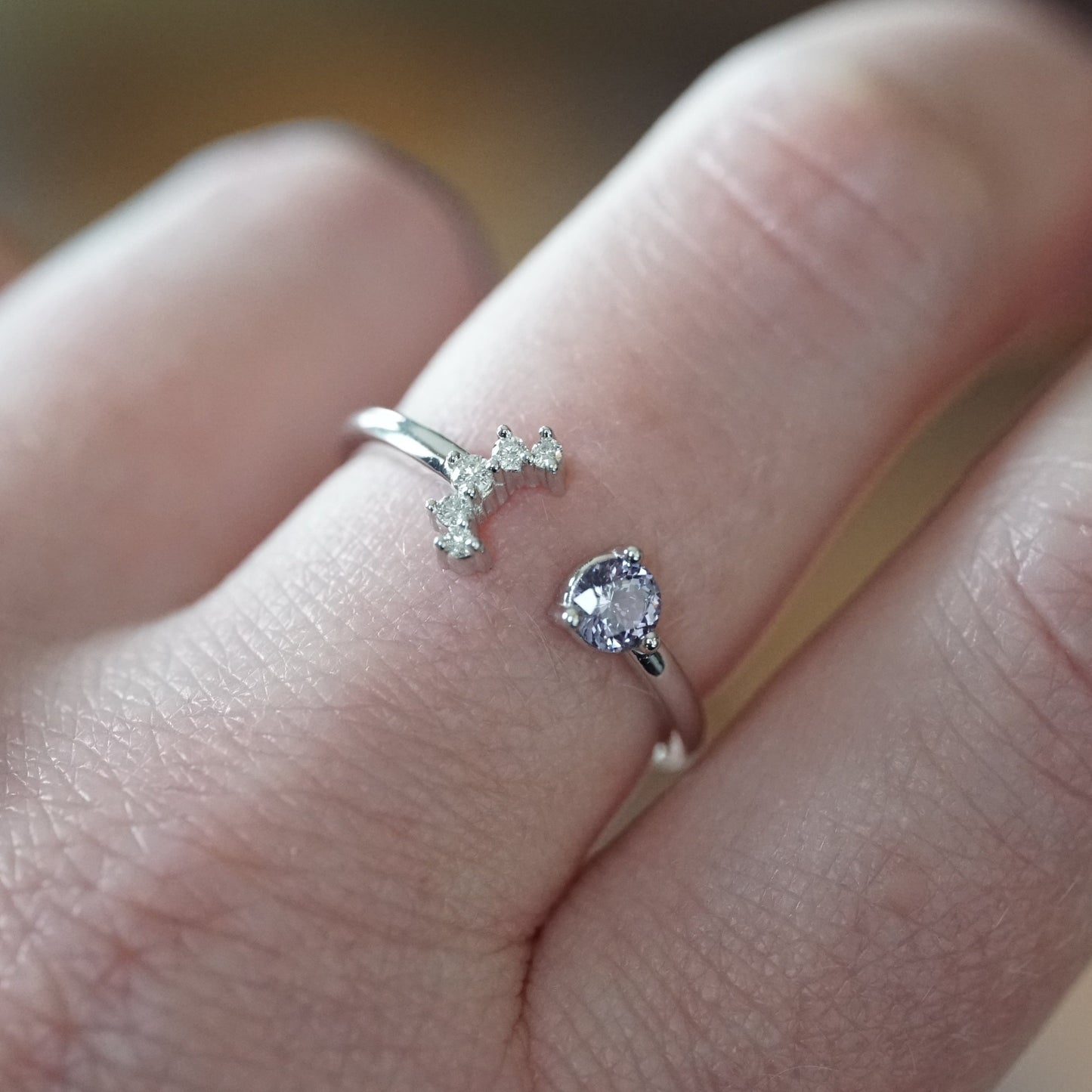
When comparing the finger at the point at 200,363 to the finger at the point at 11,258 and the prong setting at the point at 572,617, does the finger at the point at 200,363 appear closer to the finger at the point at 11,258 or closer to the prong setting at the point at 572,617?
the prong setting at the point at 572,617

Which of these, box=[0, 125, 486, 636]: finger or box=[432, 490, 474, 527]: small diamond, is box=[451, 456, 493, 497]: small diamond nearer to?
box=[432, 490, 474, 527]: small diamond

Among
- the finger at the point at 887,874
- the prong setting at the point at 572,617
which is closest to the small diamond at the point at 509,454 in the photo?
the prong setting at the point at 572,617

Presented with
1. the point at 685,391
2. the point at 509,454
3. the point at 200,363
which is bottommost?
the point at 200,363

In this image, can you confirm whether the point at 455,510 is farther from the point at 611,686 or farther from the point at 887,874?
the point at 887,874

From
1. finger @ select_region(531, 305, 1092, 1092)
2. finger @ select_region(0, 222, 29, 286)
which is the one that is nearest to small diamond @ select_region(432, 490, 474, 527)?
finger @ select_region(531, 305, 1092, 1092)

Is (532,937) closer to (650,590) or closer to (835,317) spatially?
(650,590)

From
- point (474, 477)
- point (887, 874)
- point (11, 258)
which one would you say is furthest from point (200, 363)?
point (11, 258)

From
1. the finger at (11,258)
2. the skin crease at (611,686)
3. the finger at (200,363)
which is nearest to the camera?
the skin crease at (611,686)
